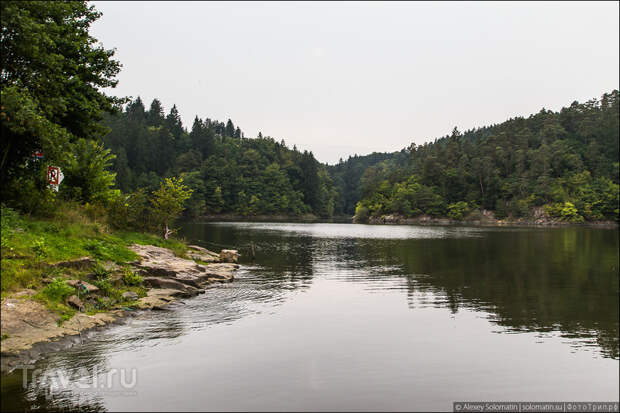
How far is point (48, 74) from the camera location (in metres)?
19.3

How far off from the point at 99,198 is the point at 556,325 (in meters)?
27.9

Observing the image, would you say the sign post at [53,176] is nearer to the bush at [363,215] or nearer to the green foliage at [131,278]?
the green foliage at [131,278]

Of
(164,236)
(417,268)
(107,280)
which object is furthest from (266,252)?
(107,280)

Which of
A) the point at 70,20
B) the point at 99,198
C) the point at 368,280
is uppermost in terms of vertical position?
the point at 70,20

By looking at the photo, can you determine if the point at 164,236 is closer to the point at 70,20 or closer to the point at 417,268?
the point at 70,20

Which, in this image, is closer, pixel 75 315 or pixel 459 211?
pixel 75 315

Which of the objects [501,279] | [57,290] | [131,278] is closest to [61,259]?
[57,290]

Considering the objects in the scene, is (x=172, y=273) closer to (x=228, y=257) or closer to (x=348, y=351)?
(x=228, y=257)

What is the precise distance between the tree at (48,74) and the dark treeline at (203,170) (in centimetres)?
11138

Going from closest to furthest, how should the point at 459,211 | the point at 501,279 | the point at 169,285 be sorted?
the point at 169,285 → the point at 501,279 → the point at 459,211

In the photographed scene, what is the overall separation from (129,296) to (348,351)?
34.8ft

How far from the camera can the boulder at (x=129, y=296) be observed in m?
17.9

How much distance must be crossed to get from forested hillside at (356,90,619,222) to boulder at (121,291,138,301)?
130 metres

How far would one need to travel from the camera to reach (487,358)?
12156 mm
